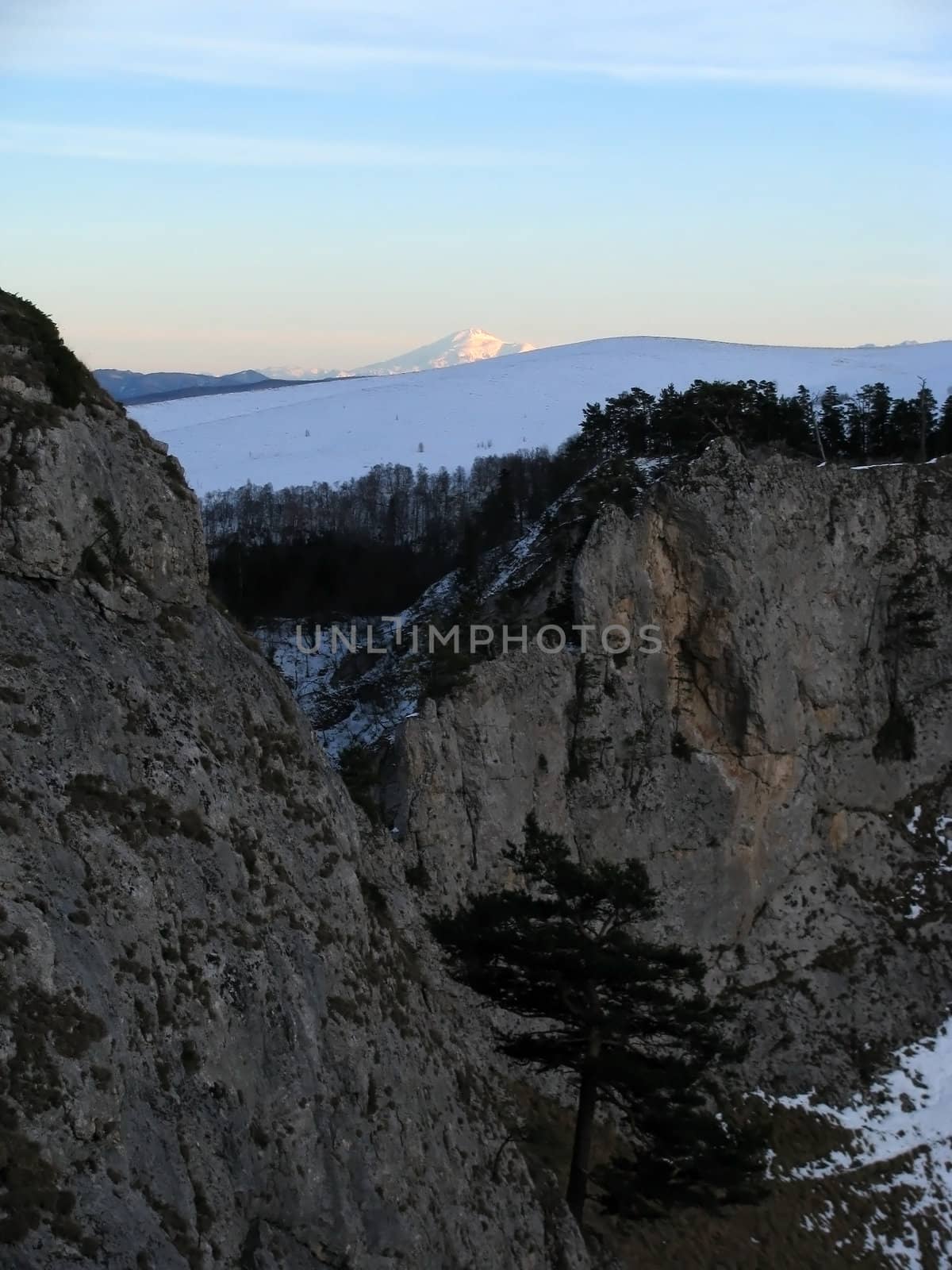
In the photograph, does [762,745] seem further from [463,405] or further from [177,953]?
[463,405]

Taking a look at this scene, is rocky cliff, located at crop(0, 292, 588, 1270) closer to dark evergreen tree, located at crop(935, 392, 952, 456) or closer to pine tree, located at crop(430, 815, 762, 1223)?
pine tree, located at crop(430, 815, 762, 1223)

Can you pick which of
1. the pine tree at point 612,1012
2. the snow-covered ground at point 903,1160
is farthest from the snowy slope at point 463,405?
the pine tree at point 612,1012

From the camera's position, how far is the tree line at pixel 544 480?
43.4m

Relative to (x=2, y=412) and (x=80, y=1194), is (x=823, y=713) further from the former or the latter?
(x=80, y=1194)

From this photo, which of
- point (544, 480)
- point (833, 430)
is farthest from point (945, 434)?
point (544, 480)

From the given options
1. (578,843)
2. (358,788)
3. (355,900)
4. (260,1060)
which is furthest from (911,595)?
(260,1060)

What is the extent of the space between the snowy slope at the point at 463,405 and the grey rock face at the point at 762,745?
42324 millimetres

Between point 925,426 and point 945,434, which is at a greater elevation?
point 925,426

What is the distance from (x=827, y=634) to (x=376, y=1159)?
Answer: 2501cm

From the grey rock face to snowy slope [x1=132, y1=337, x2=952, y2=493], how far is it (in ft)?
139

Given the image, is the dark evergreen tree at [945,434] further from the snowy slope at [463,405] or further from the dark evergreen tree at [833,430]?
the snowy slope at [463,405]

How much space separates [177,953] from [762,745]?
23.1 meters

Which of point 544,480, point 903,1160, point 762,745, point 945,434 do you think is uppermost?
point 945,434

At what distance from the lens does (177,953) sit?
1393 cm
